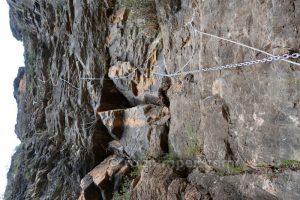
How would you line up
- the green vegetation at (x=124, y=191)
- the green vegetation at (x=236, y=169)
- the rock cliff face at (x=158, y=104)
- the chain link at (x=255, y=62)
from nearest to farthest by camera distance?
the chain link at (x=255, y=62), the rock cliff face at (x=158, y=104), the green vegetation at (x=236, y=169), the green vegetation at (x=124, y=191)

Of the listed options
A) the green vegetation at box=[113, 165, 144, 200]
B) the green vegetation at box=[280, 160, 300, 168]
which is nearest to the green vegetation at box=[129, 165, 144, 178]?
the green vegetation at box=[113, 165, 144, 200]

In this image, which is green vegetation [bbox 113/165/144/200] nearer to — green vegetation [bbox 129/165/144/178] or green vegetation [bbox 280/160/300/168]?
green vegetation [bbox 129/165/144/178]

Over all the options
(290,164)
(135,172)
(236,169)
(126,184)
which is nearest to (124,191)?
(126,184)

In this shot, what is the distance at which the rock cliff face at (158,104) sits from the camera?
442 centimetres

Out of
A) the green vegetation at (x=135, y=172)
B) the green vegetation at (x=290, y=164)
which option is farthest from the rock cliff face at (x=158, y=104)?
the green vegetation at (x=135, y=172)

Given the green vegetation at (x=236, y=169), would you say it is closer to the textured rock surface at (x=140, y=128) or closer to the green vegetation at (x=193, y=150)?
the green vegetation at (x=193, y=150)

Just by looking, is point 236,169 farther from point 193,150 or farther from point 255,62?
point 255,62

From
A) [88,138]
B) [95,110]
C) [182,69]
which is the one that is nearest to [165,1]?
[182,69]

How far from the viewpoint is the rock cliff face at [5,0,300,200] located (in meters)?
4.42

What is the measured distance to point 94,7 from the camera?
10.4 m

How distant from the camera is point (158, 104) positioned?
27.7 ft

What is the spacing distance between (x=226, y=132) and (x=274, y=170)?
1149 mm

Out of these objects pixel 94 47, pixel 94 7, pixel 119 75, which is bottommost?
pixel 119 75

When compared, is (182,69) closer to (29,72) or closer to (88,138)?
(88,138)
